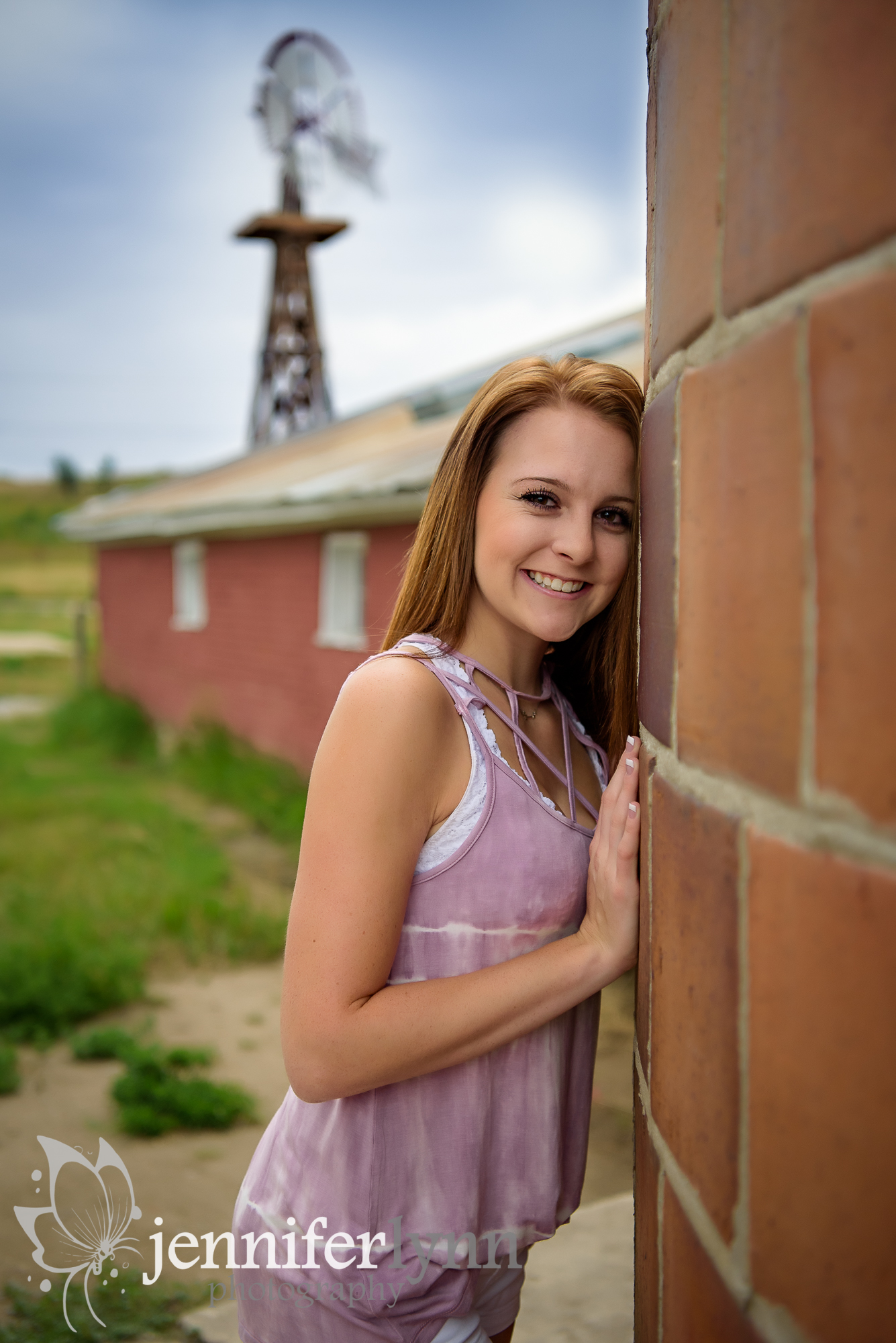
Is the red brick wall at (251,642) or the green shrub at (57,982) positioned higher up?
the red brick wall at (251,642)

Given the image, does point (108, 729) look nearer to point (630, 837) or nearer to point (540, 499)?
point (540, 499)

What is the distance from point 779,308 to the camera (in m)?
0.56

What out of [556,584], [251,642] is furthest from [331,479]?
[556,584]

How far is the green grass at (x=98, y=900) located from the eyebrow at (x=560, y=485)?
477 cm

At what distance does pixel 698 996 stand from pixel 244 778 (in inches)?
401

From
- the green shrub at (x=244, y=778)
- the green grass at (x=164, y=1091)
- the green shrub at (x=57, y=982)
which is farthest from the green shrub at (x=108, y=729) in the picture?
the green grass at (x=164, y=1091)

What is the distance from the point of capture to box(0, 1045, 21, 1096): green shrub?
15.0 feet

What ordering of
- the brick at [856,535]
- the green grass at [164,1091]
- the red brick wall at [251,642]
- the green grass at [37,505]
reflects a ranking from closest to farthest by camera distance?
the brick at [856,535] → the green grass at [164,1091] → the red brick wall at [251,642] → the green grass at [37,505]

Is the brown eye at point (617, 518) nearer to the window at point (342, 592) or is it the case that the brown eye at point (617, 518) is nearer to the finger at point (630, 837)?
the finger at point (630, 837)

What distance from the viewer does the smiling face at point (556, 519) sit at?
1.41 metres

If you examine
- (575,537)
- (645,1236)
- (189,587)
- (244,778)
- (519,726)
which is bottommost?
(244,778)

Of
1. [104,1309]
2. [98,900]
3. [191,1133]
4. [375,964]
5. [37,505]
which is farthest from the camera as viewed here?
[37,505]

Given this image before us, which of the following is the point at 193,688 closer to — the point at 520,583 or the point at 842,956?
the point at 520,583

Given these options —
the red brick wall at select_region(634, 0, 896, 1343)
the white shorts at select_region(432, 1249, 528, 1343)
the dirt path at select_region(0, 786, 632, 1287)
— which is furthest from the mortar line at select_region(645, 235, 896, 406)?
the dirt path at select_region(0, 786, 632, 1287)
